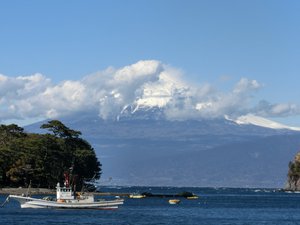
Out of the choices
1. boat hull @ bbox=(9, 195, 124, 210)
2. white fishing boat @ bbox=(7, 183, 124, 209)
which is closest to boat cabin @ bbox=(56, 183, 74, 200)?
white fishing boat @ bbox=(7, 183, 124, 209)

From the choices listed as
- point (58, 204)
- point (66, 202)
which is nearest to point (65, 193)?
point (66, 202)

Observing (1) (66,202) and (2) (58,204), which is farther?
(2) (58,204)

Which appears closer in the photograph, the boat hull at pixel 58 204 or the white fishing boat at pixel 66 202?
the white fishing boat at pixel 66 202

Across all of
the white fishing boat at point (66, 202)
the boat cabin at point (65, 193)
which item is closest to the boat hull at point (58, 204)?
the white fishing boat at point (66, 202)

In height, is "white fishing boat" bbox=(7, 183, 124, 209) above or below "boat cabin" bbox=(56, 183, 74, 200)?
below

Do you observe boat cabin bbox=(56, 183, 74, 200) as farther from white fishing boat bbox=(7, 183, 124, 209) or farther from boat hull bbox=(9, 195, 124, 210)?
boat hull bbox=(9, 195, 124, 210)

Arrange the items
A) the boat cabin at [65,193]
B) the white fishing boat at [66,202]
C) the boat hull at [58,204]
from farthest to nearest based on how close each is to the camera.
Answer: the boat hull at [58,204] < the white fishing boat at [66,202] < the boat cabin at [65,193]

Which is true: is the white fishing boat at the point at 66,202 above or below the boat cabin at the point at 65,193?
below

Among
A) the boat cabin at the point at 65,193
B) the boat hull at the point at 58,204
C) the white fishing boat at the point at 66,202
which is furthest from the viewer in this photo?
the boat hull at the point at 58,204

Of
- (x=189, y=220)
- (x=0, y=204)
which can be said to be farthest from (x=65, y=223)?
(x=0, y=204)

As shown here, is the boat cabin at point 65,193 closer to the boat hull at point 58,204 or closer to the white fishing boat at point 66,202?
the white fishing boat at point 66,202

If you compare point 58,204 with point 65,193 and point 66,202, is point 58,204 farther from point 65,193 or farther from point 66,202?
point 65,193

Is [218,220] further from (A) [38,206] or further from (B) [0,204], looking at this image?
(B) [0,204]

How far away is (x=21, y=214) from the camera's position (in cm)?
15300
